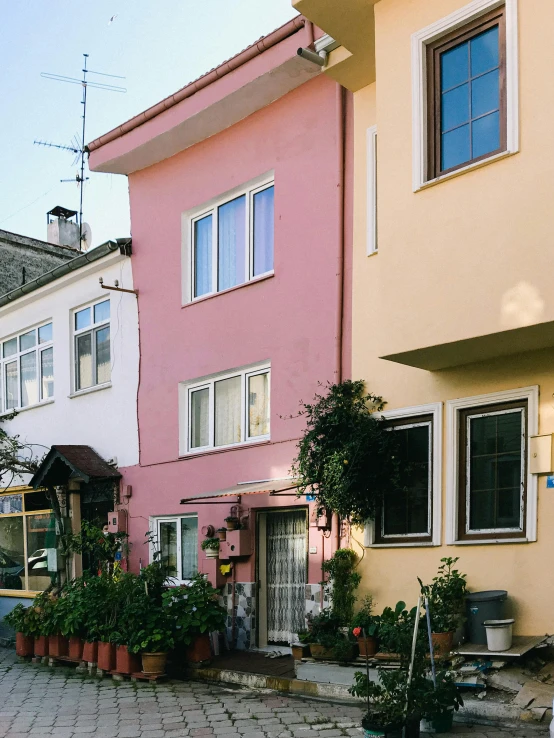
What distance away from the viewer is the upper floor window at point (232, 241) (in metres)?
13.1

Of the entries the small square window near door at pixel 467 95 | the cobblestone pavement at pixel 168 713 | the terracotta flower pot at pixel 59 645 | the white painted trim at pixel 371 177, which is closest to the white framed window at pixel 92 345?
the terracotta flower pot at pixel 59 645

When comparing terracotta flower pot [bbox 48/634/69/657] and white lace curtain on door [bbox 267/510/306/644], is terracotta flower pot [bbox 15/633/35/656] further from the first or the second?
white lace curtain on door [bbox 267/510/306/644]

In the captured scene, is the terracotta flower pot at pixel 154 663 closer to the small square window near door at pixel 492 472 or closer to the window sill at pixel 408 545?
the window sill at pixel 408 545

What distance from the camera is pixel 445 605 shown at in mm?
8938

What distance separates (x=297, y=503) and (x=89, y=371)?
20.8 ft

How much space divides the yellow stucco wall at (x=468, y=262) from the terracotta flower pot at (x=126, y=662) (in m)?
3.34

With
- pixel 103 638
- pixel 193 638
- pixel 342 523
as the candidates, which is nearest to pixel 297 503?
pixel 342 523

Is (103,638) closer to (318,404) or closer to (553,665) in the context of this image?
(318,404)

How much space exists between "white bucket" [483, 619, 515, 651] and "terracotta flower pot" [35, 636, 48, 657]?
7.36m

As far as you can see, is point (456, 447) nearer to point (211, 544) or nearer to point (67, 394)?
point (211, 544)

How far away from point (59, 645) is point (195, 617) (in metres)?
2.71

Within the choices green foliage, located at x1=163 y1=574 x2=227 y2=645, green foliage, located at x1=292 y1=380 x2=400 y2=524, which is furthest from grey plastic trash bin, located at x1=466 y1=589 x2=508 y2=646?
Answer: green foliage, located at x1=163 y1=574 x2=227 y2=645

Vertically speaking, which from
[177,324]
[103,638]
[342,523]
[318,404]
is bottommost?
[103,638]

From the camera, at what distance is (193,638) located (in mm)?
11594
